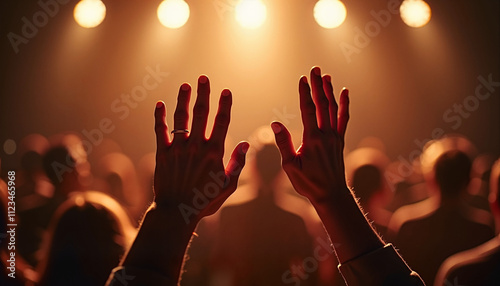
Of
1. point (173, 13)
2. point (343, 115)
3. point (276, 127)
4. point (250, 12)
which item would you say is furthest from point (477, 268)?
point (173, 13)

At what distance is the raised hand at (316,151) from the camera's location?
1.11m

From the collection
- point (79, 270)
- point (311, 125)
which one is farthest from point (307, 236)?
point (311, 125)

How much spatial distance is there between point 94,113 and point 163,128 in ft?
26.9

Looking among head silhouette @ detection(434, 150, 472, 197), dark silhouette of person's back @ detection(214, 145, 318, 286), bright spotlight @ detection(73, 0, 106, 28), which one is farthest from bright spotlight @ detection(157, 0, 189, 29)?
head silhouette @ detection(434, 150, 472, 197)

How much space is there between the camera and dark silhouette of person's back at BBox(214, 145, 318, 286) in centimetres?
311

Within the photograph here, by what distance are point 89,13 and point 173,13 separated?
1530 mm

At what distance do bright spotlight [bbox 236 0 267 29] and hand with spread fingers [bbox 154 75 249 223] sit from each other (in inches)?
256

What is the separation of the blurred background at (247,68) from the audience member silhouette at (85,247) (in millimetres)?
6356

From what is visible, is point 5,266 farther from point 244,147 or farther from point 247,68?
point 247,68

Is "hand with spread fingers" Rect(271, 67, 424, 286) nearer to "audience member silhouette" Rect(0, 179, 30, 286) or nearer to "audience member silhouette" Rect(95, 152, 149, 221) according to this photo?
"audience member silhouette" Rect(0, 179, 30, 286)

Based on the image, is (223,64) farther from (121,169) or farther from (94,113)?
(121,169)

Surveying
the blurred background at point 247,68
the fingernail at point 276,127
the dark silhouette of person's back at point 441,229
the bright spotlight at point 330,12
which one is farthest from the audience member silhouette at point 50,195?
the bright spotlight at point 330,12

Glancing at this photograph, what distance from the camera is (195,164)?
3.48ft

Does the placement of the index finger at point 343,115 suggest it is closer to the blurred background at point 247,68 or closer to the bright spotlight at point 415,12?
the blurred background at point 247,68
